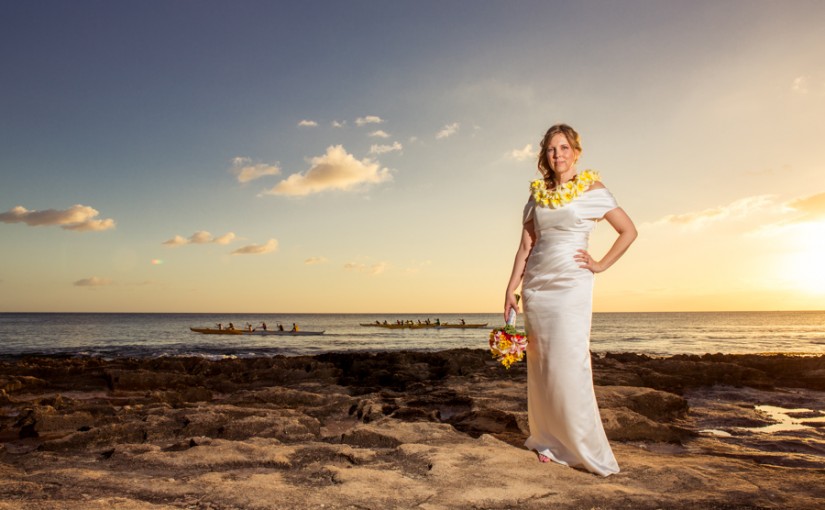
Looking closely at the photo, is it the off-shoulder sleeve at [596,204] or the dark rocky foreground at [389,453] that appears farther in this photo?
the off-shoulder sleeve at [596,204]

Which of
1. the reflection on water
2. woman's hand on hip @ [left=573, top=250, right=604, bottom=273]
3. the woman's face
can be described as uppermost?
the woman's face

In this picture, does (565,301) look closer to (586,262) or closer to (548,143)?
(586,262)

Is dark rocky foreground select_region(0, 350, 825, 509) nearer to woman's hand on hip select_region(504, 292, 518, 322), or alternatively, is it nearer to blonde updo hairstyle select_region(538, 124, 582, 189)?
woman's hand on hip select_region(504, 292, 518, 322)

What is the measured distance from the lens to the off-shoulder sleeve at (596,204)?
4445 mm

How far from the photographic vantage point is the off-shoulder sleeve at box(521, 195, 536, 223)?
187 inches

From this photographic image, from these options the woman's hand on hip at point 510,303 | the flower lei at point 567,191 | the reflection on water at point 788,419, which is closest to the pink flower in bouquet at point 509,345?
the woman's hand on hip at point 510,303

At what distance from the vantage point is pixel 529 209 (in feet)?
15.8

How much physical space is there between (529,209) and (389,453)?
2.79 m

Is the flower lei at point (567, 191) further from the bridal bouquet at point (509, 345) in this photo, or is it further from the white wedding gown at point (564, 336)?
the bridal bouquet at point (509, 345)

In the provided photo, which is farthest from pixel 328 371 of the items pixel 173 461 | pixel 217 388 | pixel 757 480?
pixel 757 480

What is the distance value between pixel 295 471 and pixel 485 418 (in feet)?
11.3

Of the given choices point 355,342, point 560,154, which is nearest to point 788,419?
point 560,154

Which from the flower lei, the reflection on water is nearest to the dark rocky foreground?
the reflection on water

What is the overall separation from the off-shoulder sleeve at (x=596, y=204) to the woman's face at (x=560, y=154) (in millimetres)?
347
